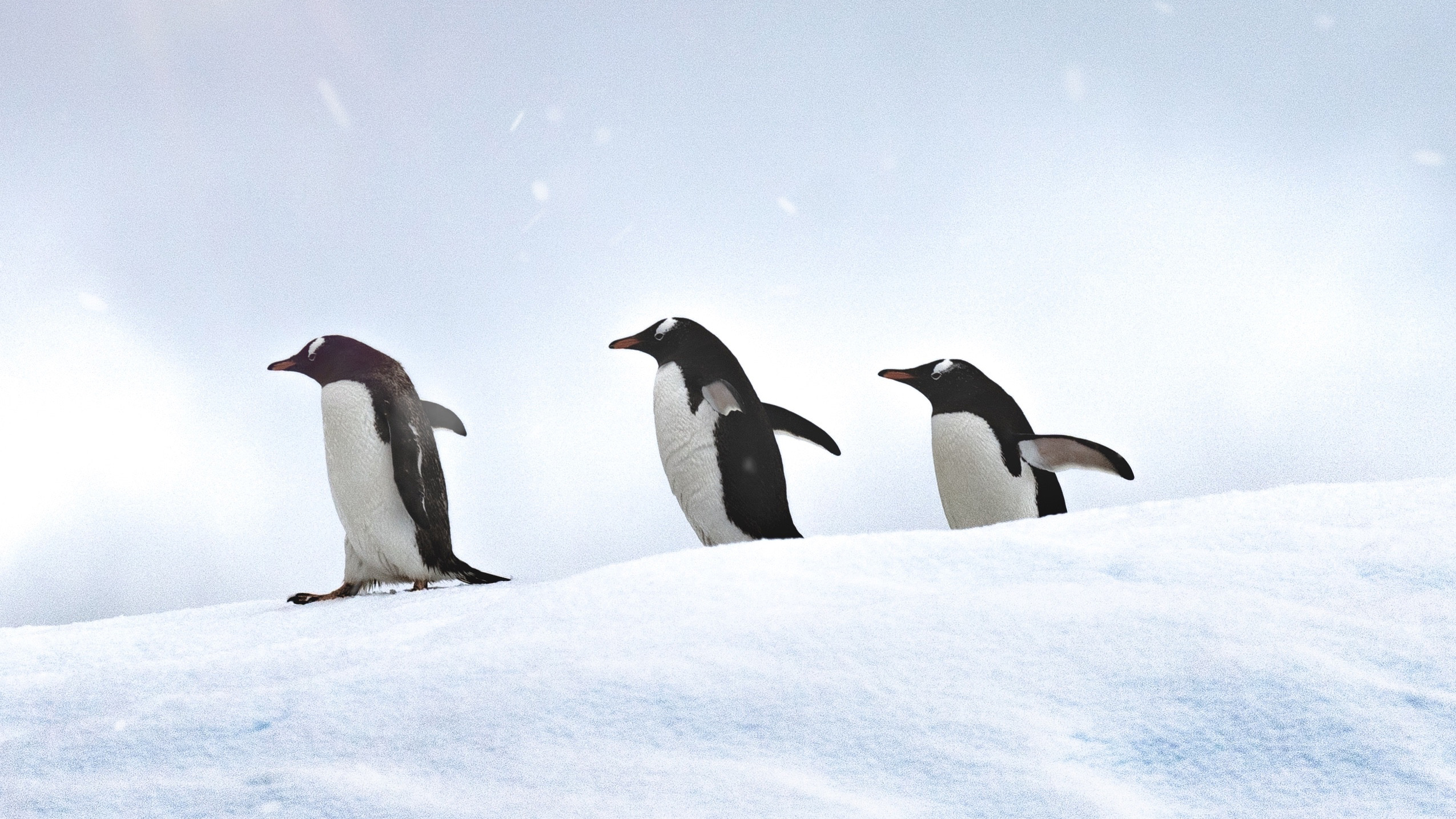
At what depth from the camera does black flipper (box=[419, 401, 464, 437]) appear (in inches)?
172

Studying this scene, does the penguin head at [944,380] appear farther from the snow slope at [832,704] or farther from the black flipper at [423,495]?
the snow slope at [832,704]

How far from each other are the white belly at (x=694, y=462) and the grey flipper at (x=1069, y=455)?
1.50 m

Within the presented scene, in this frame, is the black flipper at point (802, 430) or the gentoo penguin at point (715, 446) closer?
the gentoo penguin at point (715, 446)

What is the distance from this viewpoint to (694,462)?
4.00 metres

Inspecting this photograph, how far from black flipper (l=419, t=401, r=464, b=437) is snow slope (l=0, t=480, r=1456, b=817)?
93.0 inches

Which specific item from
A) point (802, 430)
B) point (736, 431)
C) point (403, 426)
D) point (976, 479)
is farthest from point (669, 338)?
point (976, 479)

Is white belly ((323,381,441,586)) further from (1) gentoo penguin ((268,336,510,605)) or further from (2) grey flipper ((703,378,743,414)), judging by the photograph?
(2) grey flipper ((703,378,743,414))

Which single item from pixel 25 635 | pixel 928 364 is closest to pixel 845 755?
pixel 25 635

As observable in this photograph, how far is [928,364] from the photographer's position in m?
4.92

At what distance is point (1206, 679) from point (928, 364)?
3555 mm

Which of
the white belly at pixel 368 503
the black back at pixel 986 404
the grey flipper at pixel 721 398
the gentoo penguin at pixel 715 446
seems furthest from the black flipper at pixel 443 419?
the black back at pixel 986 404

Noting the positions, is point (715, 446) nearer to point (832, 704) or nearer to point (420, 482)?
point (420, 482)

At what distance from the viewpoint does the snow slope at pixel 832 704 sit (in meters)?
1.24

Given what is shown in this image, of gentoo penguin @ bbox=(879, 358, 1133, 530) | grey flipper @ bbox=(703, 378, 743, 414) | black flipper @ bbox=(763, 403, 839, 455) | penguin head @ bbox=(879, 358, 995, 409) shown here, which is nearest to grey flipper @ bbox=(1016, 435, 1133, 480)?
gentoo penguin @ bbox=(879, 358, 1133, 530)
